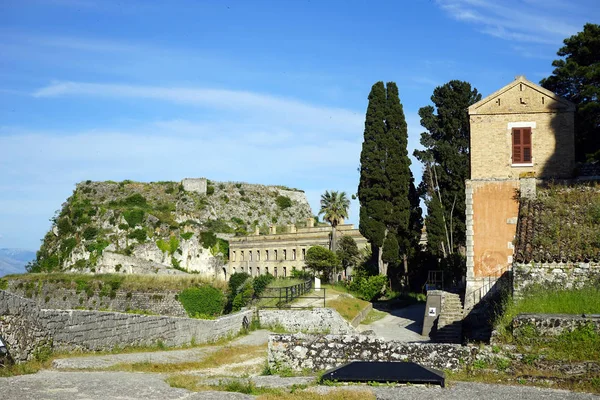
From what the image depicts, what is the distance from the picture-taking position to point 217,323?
26.6 m

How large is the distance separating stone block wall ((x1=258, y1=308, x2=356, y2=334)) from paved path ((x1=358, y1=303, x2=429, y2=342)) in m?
1.55

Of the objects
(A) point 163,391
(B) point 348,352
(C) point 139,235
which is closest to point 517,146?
(B) point 348,352

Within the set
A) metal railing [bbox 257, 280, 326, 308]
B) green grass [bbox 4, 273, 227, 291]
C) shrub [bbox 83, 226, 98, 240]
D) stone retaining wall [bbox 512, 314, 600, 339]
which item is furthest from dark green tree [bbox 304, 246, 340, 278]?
stone retaining wall [bbox 512, 314, 600, 339]

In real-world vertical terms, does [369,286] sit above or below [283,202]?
below

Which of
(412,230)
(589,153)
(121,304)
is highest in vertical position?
(589,153)

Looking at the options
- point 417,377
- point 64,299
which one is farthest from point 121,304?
point 417,377

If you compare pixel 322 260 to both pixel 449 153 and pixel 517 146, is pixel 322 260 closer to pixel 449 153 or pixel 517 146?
pixel 449 153

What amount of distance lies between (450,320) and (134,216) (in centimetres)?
5943

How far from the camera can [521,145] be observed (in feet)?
106

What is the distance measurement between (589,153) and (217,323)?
27.2m

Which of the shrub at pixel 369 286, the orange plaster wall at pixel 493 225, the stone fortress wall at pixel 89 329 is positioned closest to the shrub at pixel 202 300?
the shrub at pixel 369 286

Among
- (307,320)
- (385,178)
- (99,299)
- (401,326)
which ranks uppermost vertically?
(385,178)

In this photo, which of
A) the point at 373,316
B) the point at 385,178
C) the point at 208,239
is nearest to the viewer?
the point at 373,316

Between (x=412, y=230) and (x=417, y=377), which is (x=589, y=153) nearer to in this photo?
(x=412, y=230)
